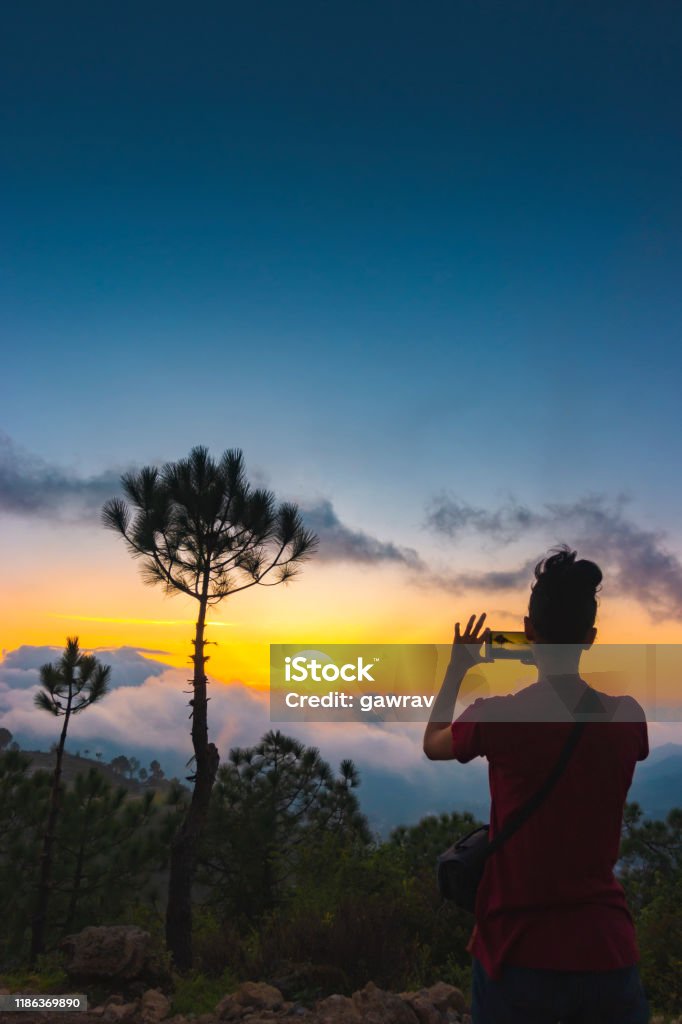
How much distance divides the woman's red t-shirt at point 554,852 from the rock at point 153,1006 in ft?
20.2

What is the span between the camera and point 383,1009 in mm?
5480

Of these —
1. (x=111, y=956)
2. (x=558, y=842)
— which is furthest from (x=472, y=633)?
(x=111, y=956)

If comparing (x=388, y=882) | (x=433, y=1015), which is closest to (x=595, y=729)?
(x=433, y=1015)

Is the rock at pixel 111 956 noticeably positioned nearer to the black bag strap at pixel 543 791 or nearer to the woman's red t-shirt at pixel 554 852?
the woman's red t-shirt at pixel 554 852

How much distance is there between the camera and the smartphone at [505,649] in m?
2.04

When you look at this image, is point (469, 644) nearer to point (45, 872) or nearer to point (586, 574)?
point (586, 574)

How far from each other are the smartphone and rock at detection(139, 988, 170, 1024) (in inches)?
245

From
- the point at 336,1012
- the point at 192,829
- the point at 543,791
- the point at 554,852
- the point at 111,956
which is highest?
the point at 543,791

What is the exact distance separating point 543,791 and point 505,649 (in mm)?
479

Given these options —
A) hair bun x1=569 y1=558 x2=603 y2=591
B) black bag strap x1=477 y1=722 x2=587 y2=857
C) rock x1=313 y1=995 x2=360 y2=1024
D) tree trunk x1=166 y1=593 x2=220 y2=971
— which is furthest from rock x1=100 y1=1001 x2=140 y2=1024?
hair bun x1=569 y1=558 x2=603 y2=591

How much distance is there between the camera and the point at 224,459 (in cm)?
1340

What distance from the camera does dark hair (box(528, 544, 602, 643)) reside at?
1779 mm

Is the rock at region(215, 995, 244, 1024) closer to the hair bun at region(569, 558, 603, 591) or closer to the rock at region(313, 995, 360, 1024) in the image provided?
the rock at region(313, 995, 360, 1024)

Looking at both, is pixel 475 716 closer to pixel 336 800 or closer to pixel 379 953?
pixel 379 953
